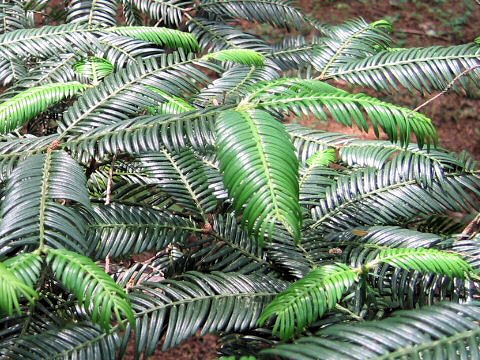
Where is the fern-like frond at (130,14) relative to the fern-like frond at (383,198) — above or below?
above

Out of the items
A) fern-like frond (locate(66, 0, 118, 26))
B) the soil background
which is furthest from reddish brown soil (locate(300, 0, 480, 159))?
fern-like frond (locate(66, 0, 118, 26))

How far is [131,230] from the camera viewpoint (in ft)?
3.67

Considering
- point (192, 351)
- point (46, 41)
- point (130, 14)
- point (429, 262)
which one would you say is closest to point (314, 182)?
point (429, 262)

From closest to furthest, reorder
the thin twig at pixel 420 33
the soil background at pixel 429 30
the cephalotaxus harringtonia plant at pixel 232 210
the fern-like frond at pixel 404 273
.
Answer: the cephalotaxus harringtonia plant at pixel 232 210
the fern-like frond at pixel 404 273
the soil background at pixel 429 30
the thin twig at pixel 420 33

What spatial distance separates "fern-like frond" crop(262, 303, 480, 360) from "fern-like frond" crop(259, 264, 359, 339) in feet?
0.32

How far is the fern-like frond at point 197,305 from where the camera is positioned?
912 mm

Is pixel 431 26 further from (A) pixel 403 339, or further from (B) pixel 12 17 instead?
(A) pixel 403 339

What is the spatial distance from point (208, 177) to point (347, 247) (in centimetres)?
37

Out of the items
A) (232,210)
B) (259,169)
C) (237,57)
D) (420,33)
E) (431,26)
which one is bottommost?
(232,210)

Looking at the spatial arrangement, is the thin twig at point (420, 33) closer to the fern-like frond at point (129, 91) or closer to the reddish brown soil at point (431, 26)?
the reddish brown soil at point (431, 26)

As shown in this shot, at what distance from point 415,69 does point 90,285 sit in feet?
3.24

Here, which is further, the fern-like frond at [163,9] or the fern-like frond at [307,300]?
the fern-like frond at [163,9]

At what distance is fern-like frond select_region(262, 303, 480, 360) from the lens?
68cm

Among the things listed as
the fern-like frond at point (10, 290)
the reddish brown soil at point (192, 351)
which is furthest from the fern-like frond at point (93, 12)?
the reddish brown soil at point (192, 351)
